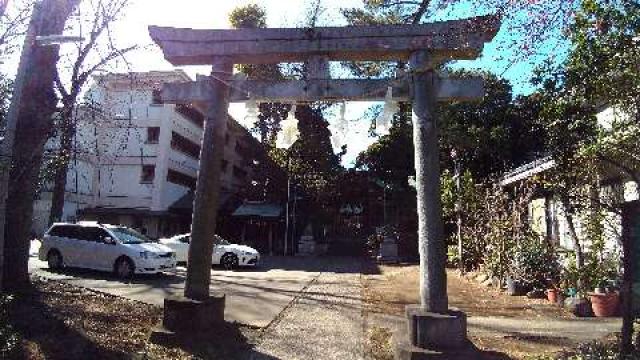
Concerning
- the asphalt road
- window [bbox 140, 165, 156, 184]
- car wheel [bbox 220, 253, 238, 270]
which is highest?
window [bbox 140, 165, 156, 184]

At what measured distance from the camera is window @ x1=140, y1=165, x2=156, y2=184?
3556 centimetres

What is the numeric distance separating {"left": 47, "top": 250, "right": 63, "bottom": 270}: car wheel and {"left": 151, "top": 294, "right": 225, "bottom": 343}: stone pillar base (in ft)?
35.7

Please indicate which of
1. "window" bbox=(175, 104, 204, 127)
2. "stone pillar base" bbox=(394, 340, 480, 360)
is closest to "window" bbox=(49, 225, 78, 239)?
"stone pillar base" bbox=(394, 340, 480, 360)

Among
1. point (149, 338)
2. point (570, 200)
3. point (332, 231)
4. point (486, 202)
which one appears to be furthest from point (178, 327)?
point (332, 231)

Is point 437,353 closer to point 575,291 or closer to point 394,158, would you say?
point 575,291

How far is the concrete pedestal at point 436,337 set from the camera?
22.5ft

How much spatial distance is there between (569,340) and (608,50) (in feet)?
14.8

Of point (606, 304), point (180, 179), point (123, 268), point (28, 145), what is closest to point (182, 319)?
point (28, 145)

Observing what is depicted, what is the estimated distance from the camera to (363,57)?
8164mm

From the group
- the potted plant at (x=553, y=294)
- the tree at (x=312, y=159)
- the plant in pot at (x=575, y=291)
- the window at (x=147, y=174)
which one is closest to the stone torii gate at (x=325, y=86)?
the plant in pot at (x=575, y=291)

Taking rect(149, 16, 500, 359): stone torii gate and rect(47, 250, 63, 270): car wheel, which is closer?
rect(149, 16, 500, 359): stone torii gate

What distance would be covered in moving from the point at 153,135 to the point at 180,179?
166 inches

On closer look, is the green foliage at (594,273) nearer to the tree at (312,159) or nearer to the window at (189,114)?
the tree at (312,159)

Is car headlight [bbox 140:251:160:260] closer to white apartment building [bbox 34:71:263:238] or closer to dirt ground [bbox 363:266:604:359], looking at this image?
dirt ground [bbox 363:266:604:359]
